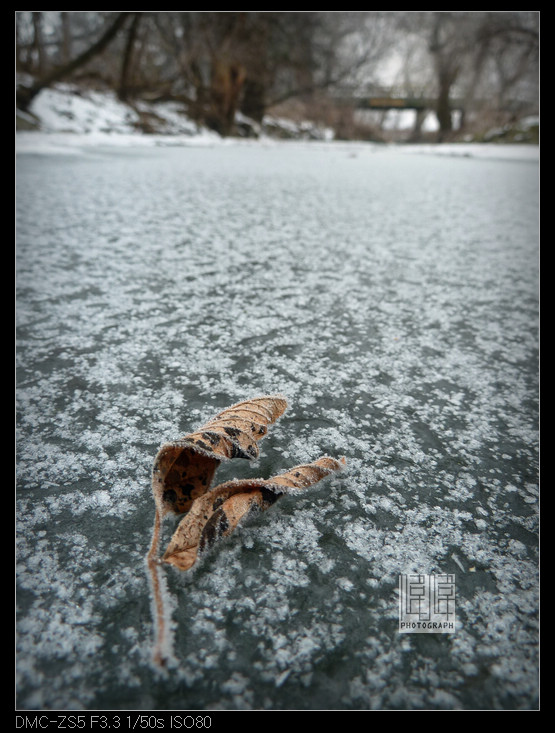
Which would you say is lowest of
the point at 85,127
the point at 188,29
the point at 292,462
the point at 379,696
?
the point at 379,696

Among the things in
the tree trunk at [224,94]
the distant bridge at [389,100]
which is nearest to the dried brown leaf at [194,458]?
the tree trunk at [224,94]

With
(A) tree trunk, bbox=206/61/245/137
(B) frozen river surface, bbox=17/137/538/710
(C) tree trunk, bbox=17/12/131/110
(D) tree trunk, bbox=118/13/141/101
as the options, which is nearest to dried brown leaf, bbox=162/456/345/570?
(B) frozen river surface, bbox=17/137/538/710

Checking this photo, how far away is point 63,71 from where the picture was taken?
6.43 meters

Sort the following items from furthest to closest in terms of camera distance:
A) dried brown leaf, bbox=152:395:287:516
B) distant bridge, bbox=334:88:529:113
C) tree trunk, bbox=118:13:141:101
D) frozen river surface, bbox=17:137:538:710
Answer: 1. distant bridge, bbox=334:88:529:113
2. tree trunk, bbox=118:13:141:101
3. dried brown leaf, bbox=152:395:287:516
4. frozen river surface, bbox=17:137:538:710

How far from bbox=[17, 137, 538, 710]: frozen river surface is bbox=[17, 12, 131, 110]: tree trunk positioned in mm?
6126

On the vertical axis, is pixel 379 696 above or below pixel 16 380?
below

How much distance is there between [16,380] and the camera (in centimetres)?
72

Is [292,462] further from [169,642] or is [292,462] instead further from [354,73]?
[354,73]

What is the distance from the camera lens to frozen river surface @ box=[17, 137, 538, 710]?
35cm

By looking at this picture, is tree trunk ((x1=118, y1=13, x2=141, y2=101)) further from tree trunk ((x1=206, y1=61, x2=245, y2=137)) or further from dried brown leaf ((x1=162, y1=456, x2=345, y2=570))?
dried brown leaf ((x1=162, y1=456, x2=345, y2=570))

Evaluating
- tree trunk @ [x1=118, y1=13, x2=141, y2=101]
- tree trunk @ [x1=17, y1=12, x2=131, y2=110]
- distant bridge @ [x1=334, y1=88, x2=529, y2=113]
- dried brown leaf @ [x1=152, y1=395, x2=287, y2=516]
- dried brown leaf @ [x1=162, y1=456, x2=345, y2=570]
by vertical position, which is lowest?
dried brown leaf @ [x1=162, y1=456, x2=345, y2=570]
